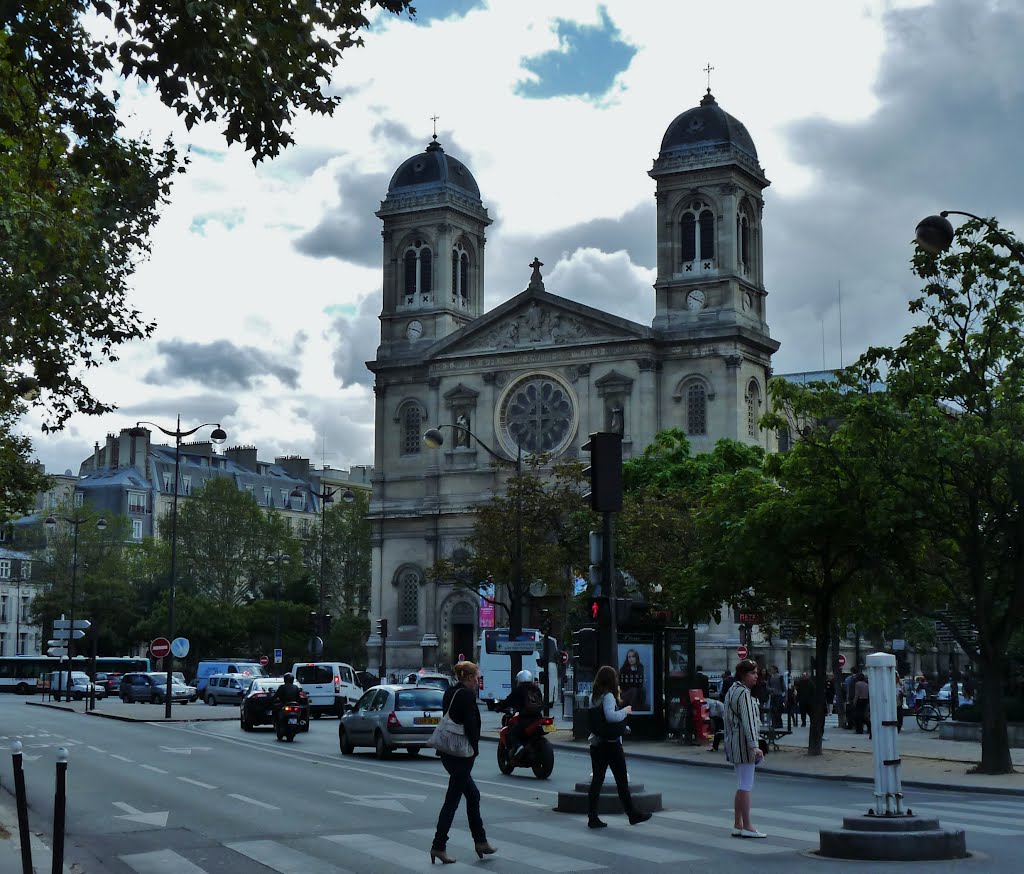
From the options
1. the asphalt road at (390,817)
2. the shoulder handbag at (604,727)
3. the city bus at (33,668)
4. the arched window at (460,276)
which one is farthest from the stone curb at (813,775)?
the city bus at (33,668)

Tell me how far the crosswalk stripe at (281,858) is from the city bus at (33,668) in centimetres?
7730

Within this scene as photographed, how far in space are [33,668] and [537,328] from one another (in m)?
37.0

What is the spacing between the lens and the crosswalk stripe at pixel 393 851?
47.7 ft

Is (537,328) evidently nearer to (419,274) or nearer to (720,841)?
(419,274)

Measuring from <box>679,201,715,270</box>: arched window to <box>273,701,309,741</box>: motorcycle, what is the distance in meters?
45.4

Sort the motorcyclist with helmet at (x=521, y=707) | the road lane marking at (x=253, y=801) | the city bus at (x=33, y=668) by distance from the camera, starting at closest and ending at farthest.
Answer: the road lane marking at (x=253, y=801)
the motorcyclist with helmet at (x=521, y=707)
the city bus at (x=33, y=668)

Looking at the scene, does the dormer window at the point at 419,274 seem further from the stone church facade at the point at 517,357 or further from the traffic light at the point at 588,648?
the traffic light at the point at 588,648

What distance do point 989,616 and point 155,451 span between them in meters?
112

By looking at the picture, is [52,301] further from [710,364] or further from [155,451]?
[155,451]

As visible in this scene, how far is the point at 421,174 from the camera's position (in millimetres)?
88562

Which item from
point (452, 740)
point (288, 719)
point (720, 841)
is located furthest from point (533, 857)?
point (288, 719)

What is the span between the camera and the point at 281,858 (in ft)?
49.9

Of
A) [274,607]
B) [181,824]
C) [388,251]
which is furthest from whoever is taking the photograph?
[274,607]

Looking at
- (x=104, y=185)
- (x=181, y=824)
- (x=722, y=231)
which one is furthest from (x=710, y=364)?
(x=181, y=824)
